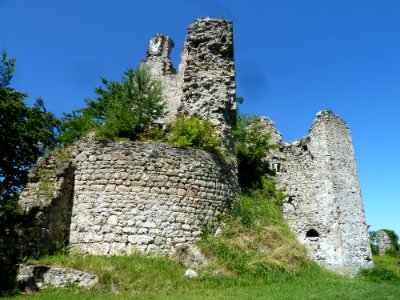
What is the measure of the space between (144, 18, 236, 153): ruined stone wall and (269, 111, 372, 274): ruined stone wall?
220 inches

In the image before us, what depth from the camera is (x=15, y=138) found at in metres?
18.0

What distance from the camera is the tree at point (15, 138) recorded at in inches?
698

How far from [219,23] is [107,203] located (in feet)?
25.2

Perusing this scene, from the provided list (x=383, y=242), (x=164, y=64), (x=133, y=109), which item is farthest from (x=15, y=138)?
(x=383, y=242)

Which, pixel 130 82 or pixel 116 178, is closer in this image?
pixel 116 178

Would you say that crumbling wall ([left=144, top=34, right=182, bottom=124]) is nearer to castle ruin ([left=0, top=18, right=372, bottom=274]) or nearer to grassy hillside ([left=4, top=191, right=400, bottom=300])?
castle ruin ([left=0, top=18, right=372, bottom=274])

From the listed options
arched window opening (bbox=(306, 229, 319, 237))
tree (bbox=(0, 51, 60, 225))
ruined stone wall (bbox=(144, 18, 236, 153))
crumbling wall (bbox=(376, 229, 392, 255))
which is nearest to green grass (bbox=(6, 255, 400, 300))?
ruined stone wall (bbox=(144, 18, 236, 153))

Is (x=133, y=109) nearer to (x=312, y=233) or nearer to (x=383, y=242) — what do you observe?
(x=312, y=233)

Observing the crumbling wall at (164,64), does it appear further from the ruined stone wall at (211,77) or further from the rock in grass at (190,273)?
the rock in grass at (190,273)

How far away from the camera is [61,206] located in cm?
983

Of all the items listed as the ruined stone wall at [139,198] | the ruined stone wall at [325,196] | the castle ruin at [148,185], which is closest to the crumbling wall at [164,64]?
the ruined stone wall at [325,196]

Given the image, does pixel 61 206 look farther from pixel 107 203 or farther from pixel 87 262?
pixel 87 262

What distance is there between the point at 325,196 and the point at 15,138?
1452cm

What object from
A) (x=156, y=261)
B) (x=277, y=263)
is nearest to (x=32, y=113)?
(x=156, y=261)
